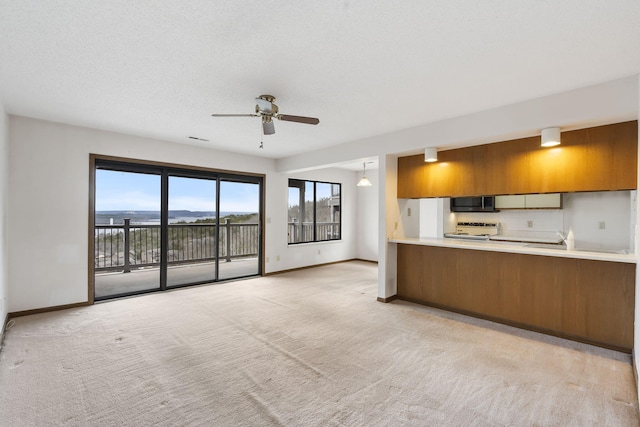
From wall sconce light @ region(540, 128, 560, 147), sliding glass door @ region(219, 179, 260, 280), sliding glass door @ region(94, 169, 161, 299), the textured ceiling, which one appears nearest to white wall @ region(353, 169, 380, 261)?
sliding glass door @ region(219, 179, 260, 280)

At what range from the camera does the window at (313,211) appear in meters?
7.16

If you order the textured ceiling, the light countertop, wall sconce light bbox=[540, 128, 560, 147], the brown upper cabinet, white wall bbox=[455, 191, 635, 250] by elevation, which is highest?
the textured ceiling

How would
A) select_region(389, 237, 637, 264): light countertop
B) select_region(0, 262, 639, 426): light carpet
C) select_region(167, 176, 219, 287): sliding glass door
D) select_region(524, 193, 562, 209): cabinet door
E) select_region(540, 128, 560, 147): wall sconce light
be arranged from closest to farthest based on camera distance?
select_region(0, 262, 639, 426): light carpet < select_region(389, 237, 637, 264): light countertop < select_region(540, 128, 560, 147): wall sconce light < select_region(524, 193, 562, 209): cabinet door < select_region(167, 176, 219, 287): sliding glass door

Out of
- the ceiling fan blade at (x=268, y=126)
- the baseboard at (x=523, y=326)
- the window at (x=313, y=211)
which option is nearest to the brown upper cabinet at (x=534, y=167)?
the baseboard at (x=523, y=326)

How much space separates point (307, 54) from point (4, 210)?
12.5 feet

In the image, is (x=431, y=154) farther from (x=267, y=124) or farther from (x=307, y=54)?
(x=307, y=54)

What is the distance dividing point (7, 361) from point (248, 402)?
89.0 inches

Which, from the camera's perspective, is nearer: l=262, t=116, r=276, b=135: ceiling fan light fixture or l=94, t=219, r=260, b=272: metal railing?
l=262, t=116, r=276, b=135: ceiling fan light fixture

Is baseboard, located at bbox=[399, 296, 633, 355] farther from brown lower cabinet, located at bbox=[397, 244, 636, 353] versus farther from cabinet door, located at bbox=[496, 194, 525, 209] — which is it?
cabinet door, located at bbox=[496, 194, 525, 209]

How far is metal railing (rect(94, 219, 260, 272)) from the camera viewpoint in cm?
589

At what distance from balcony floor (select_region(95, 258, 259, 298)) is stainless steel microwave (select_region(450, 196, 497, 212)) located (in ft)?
14.1

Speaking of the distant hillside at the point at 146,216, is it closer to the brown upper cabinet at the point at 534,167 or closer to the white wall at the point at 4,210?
the white wall at the point at 4,210

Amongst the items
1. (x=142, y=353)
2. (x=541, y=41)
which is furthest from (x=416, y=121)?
(x=142, y=353)

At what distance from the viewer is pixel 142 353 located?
2.81 metres
